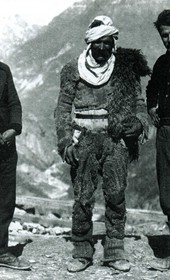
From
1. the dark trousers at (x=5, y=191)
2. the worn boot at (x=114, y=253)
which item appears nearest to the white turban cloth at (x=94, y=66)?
the dark trousers at (x=5, y=191)

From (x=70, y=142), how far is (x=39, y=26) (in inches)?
1909

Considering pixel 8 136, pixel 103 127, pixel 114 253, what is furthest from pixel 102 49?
pixel 114 253

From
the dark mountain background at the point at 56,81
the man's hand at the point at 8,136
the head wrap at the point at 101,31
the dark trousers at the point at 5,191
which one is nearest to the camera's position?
the head wrap at the point at 101,31

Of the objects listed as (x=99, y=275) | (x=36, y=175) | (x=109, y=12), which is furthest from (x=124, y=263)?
(x=109, y=12)

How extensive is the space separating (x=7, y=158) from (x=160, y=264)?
1616 millimetres

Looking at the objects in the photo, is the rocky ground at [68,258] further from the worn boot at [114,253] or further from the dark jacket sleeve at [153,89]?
the dark jacket sleeve at [153,89]

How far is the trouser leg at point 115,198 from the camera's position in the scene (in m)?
3.69

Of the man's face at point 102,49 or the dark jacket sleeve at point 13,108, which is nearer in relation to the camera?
the man's face at point 102,49

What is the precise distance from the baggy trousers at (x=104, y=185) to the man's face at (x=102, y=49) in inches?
24.9

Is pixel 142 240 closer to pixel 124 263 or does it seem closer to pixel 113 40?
pixel 124 263

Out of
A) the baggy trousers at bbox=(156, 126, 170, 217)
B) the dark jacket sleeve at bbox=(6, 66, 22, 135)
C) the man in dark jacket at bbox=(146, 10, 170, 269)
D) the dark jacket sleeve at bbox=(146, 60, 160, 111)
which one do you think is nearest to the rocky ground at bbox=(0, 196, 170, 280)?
the man in dark jacket at bbox=(146, 10, 170, 269)

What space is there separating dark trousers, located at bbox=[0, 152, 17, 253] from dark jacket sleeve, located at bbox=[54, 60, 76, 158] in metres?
0.44

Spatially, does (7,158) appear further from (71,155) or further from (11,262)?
(11,262)

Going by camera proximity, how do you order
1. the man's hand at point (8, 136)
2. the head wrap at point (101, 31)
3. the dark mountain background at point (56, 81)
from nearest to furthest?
the head wrap at point (101, 31) → the man's hand at point (8, 136) → the dark mountain background at point (56, 81)
